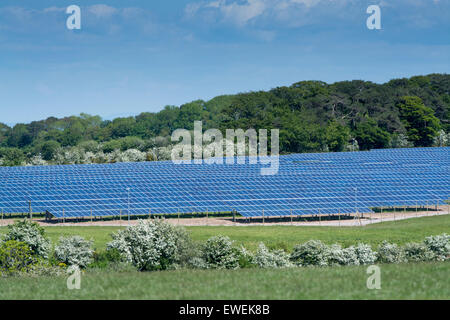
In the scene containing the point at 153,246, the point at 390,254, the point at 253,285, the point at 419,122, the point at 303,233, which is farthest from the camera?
the point at 419,122

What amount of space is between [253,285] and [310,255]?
538 inches

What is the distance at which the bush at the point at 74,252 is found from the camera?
33.8 meters

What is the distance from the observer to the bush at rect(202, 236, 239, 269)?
1214 inches

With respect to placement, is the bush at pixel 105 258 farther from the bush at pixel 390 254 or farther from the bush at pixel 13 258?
the bush at pixel 390 254

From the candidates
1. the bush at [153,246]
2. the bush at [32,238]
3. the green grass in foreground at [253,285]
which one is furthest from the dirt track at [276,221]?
the green grass in foreground at [253,285]

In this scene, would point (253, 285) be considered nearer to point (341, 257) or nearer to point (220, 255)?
point (220, 255)

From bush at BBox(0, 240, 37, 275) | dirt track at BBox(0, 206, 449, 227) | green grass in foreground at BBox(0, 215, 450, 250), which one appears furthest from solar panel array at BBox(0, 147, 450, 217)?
bush at BBox(0, 240, 37, 275)

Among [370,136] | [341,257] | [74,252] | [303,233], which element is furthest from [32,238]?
[370,136]

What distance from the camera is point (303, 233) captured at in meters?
48.1

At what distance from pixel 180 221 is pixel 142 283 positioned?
3380 centimetres

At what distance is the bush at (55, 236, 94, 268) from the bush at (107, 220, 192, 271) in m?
2.34

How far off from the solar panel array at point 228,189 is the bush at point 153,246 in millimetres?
21907

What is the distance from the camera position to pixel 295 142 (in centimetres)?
11081
